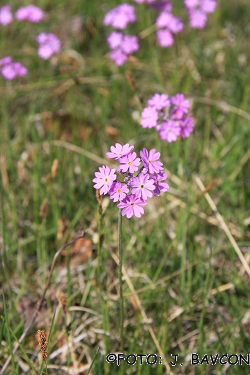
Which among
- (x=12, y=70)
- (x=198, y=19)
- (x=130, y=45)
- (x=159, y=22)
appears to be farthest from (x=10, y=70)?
(x=198, y=19)

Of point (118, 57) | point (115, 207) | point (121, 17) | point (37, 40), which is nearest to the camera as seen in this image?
point (115, 207)

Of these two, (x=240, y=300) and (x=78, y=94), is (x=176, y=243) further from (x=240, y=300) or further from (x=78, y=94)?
(x=78, y=94)

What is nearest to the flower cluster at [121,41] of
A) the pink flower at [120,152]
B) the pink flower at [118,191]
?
the pink flower at [120,152]

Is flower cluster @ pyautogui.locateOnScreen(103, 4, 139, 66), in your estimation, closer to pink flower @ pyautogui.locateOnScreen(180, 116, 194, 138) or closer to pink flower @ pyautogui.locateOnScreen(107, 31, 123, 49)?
pink flower @ pyautogui.locateOnScreen(107, 31, 123, 49)

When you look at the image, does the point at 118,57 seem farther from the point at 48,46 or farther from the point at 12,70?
the point at 12,70

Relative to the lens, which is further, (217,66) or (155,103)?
(217,66)

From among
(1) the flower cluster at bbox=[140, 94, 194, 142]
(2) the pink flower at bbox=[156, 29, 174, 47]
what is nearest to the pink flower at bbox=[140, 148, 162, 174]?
(1) the flower cluster at bbox=[140, 94, 194, 142]

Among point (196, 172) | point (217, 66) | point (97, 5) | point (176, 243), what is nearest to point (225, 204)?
point (196, 172)
